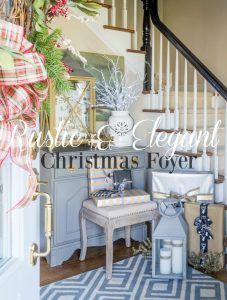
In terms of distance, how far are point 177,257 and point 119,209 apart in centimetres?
55

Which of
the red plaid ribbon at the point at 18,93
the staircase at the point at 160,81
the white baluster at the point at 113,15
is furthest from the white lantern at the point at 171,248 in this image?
the red plaid ribbon at the point at 18,93

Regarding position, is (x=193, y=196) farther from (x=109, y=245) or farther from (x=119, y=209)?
(x=109, y=245)

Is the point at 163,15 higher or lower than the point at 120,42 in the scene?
higher

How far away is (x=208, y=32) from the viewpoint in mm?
4480

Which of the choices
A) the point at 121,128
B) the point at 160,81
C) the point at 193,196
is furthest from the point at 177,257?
the point at 160,81

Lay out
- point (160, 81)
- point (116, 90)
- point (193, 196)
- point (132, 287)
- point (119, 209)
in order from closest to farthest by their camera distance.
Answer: point (132, 287) < point (119, 209) < point (193, 196) < point (116, 90) < point (160, 81)

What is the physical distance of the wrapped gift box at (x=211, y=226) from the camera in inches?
117

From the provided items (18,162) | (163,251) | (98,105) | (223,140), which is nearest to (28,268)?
(18,162)

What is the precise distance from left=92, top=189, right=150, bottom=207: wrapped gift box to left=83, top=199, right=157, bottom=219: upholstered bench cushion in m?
0.04

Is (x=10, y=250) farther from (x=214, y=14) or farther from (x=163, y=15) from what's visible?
(x=163, y=15)

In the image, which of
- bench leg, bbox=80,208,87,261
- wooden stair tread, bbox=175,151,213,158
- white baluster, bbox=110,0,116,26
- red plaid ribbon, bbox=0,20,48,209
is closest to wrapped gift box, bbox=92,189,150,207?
bench leg, bbox=80,208,87,261

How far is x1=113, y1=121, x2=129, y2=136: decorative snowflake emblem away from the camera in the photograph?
11.1 feet

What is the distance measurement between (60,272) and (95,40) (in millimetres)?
1980

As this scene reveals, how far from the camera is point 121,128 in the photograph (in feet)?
11.1
